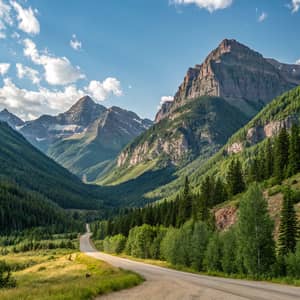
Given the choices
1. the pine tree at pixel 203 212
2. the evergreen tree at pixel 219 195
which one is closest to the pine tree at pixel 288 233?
the pine tree at pixel 203 212

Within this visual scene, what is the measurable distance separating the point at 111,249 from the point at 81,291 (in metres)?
120

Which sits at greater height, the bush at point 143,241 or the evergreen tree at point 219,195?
the evergreen tree at point 219,195

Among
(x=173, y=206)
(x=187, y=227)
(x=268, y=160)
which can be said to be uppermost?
(x=268, y=160)

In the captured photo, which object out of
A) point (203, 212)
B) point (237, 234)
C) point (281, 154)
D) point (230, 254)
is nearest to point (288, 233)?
point (230, 254)

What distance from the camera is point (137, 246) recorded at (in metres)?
108

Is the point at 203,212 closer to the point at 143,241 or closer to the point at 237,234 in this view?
the point at 143,241

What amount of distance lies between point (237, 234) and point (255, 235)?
3346 millimetres

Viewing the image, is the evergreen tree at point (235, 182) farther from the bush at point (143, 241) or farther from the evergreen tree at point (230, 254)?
the evergreen tree at point (230, 254)

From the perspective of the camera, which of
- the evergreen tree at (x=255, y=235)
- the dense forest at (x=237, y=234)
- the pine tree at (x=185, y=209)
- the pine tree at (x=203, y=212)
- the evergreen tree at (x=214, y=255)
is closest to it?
the evergreen tree at (x=255, y=235)

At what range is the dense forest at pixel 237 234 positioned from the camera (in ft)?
155

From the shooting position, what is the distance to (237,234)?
5041cm

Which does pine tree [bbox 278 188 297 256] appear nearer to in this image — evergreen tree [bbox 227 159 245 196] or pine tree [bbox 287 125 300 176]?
pine tree [bbox 287 125 300 176]

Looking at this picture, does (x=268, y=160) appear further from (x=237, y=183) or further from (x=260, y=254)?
(x=260, y=254)

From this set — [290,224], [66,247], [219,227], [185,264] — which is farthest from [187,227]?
[66,247]
